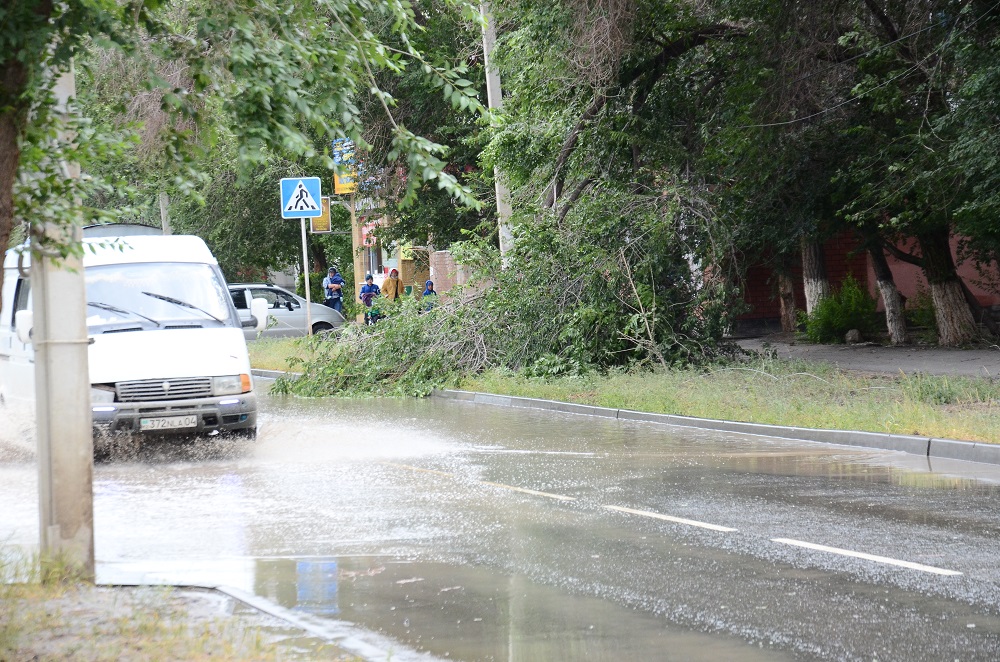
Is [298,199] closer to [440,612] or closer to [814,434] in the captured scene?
[814,434]

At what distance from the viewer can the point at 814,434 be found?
43.1 ft

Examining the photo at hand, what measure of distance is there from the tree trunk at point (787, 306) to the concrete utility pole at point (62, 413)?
24659mm

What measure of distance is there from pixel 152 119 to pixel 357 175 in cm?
770

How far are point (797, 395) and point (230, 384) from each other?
7.00m

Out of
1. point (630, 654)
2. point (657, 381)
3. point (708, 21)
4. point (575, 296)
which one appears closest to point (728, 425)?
point (657, 381)

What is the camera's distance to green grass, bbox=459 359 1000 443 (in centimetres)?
1282

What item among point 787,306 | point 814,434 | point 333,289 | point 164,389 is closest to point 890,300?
point 787,306

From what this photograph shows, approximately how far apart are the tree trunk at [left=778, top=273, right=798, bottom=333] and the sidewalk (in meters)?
3.99

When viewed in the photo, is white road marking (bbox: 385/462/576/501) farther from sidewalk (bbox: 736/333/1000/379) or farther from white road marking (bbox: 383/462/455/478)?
sidewalk (bbox: 736/333/1000/379)

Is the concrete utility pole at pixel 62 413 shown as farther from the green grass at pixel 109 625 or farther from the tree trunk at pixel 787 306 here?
the tree trunk at pixel 787 306

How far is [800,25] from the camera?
18234 mm

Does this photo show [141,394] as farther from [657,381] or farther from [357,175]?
[357,175]

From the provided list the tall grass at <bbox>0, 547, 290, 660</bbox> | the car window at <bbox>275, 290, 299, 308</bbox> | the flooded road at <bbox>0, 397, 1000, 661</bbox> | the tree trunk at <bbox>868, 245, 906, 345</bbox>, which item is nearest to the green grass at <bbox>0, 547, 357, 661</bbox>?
the tall grass at <bbox>0, 547, 290, 660</bbox>

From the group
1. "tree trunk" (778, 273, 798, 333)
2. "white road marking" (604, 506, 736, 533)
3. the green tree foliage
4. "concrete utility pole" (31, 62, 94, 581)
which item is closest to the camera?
the green tree foliage
